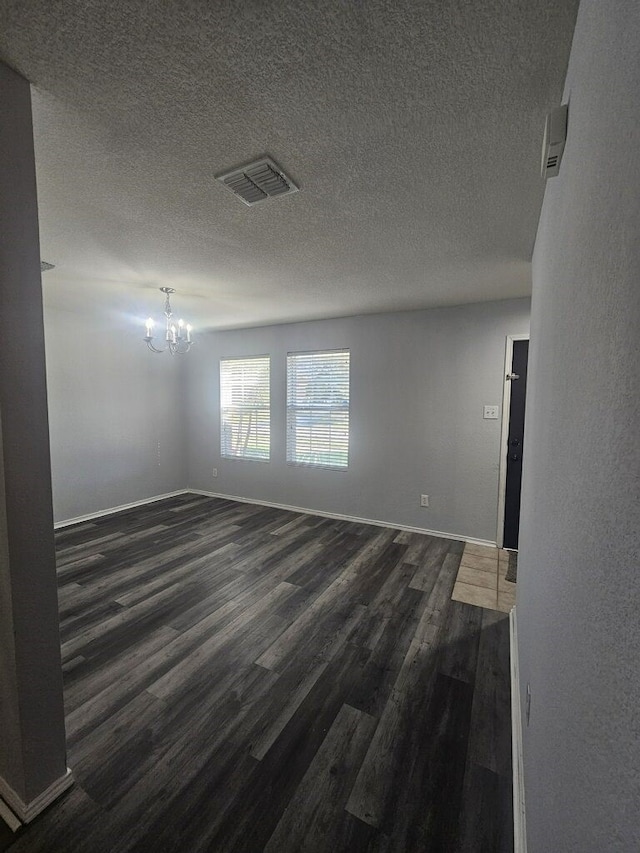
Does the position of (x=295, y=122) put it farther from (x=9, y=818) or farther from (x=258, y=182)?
(x=9, y=818)

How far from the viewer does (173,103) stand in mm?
1177

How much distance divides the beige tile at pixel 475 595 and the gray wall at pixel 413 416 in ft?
3.17

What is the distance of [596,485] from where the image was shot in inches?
22.4

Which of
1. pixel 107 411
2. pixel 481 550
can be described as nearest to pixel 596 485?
pixel 481 550

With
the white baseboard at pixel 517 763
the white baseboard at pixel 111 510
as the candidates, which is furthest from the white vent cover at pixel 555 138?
the white baseboard at pixel 111 510

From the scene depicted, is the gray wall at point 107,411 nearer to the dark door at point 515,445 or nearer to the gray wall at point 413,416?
the gray wall at point 413,416

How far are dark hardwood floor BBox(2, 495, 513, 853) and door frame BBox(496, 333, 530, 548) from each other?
79cm

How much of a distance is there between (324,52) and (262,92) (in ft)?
0.80

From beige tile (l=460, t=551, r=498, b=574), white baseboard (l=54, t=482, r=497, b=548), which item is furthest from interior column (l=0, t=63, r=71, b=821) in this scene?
white baseboard (l=54, t=482, r=497, b=548)

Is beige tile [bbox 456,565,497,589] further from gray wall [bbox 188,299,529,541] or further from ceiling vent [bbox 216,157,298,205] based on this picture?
ceiling vent [bbox 216,157,298,205]

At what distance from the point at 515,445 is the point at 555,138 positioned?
287 cm

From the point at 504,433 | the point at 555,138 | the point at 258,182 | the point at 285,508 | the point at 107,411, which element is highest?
the point at 258,182

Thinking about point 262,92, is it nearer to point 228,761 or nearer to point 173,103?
point 173,103

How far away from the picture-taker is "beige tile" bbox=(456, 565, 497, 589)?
9.15 feet
